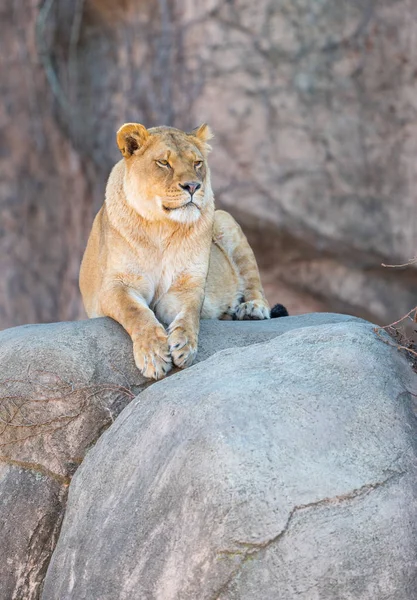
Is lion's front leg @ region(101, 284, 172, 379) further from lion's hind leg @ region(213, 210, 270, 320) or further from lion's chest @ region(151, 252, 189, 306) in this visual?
lion's hind leg @ region(213, 210, 270, 320)

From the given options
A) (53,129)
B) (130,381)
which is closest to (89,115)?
(53,129)

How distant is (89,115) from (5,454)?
4.37m

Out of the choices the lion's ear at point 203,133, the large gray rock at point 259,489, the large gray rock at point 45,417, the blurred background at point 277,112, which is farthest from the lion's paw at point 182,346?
the blurred background at point 277,112

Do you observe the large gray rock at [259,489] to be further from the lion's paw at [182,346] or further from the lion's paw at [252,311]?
the lion's paw at [252,311]

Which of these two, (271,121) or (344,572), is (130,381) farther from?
(271,121)

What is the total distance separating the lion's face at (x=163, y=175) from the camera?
4082 mm

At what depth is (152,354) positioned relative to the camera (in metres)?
3.65

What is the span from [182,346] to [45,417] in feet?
1.91

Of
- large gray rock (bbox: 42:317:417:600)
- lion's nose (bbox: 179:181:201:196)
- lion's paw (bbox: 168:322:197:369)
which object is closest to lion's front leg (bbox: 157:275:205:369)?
lion's paw (bbox: 168:322:197:369)

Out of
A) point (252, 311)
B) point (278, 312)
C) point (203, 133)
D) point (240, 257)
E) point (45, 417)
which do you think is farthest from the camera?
point (240, 257)

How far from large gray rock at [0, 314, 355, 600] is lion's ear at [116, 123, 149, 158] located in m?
0.89

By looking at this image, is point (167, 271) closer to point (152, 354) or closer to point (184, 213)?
point (184, 213)

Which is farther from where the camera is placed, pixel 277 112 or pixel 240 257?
pixel 277 112

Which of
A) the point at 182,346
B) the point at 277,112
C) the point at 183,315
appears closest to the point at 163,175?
the point at 183,315
